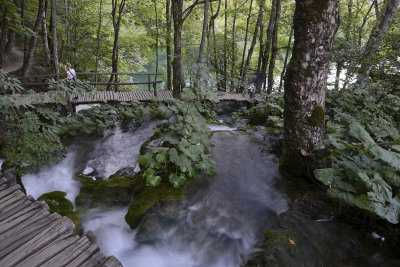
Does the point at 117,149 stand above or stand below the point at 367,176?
below

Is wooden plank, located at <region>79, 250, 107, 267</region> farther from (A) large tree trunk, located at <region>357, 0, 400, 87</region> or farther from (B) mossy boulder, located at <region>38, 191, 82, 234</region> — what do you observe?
(A) large tree trunk, located at <region>357, 0, 400, 87</region>

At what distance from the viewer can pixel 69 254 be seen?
2604 mm

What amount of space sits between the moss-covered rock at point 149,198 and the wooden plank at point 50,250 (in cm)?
102

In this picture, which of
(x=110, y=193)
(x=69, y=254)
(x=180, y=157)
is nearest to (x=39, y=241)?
(x=69, y=254)

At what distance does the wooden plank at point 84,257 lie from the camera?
98.9 inches

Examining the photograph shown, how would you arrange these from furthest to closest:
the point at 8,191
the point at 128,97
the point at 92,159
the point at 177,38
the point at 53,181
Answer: the point at 128,97 → the point at 177,38 → the point at 92,159 → the point at 53,181 → the point at 8,191

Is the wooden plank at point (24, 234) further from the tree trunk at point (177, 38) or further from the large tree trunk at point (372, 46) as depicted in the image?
the large tree trunk at point (372, 46)

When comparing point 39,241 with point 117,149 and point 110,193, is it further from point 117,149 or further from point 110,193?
point 117,149

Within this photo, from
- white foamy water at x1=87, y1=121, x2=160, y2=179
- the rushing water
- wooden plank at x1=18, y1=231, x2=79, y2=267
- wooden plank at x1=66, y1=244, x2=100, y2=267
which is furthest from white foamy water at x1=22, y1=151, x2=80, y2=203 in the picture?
wooden plank at x1=66, y1=244, x2=100, y2=267

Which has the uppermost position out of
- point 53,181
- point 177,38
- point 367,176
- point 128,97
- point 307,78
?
point 177,38

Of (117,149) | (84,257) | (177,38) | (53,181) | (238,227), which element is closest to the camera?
(84,257)

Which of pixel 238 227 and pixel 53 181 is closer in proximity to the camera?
pixel 238 227

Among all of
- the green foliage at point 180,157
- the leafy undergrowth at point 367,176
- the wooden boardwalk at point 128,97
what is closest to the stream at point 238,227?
the green foliage at point 180,157

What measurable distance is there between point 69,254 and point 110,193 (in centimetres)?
180
